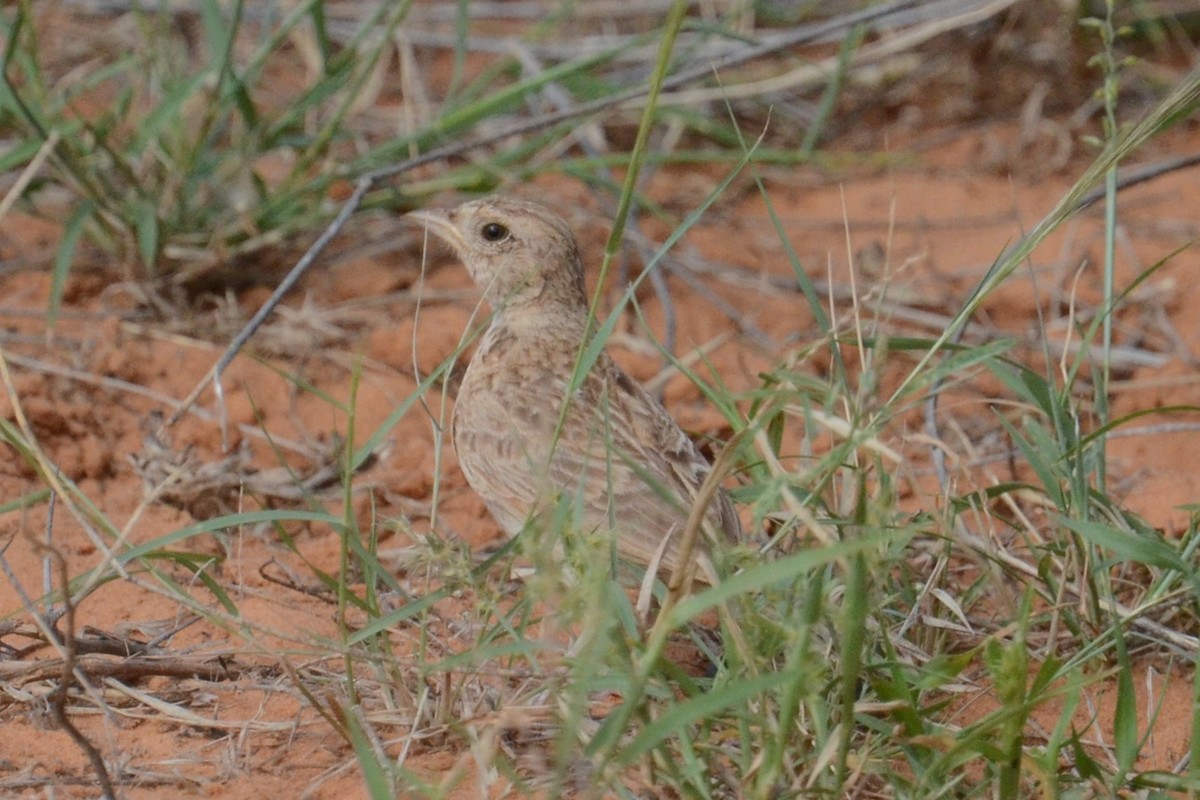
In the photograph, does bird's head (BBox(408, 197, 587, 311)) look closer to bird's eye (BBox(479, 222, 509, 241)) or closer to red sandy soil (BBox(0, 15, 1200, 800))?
bird's eye (BBox(479, 222, 509, 241))

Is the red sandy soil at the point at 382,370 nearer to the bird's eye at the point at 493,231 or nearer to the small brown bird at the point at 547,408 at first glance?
the small brown bird at the point at 547,408

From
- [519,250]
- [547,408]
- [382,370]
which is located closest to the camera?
[547,408]

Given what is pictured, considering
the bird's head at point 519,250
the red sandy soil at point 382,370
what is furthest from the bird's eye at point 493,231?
the red sandy soil at point 382,370

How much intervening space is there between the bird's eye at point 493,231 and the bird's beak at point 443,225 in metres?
0.08

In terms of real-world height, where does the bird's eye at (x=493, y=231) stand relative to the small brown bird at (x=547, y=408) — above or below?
above

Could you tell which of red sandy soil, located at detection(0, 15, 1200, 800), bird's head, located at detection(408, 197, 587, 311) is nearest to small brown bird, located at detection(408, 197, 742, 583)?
bird's head, located at detection(408, 197, 587, 311)

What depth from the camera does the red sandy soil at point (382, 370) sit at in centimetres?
317

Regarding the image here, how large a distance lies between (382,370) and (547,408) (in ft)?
4.57

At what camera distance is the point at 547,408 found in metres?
4.18

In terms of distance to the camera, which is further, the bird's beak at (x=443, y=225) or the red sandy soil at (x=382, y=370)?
the bird's beak at (x=443, y=225)

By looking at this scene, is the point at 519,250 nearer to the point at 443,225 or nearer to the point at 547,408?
the point at 443,225

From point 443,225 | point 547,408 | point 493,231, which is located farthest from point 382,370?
point 547,408

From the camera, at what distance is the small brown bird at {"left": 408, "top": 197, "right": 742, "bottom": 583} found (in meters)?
3.80

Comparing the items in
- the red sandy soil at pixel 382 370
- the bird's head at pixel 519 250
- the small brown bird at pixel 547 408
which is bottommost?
the red sandy soil at pixel 382 370
